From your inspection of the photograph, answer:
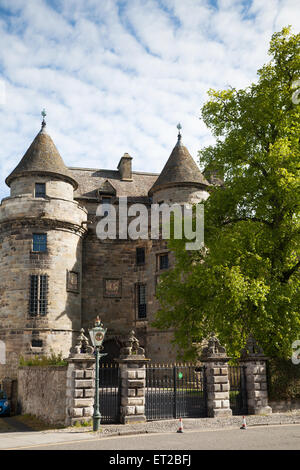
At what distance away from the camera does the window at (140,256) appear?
34062 mm

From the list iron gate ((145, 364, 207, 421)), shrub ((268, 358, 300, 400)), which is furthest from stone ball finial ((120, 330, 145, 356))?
shrub ((268, 358, 300, 400))

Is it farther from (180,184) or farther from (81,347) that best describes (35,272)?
(81,347)

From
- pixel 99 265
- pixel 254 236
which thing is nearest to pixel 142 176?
pixel 99 265

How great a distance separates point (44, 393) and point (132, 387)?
4797mm

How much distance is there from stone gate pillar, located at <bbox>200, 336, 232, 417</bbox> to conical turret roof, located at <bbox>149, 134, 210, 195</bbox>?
16221 millimetres

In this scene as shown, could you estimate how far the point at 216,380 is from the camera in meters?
17.2

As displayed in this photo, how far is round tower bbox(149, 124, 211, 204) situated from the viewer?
31969 millimetres

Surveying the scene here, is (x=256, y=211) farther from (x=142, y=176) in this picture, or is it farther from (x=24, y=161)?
(x=142, y=176)

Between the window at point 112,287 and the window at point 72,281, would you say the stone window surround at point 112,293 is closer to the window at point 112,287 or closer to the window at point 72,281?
the window at point 112,287

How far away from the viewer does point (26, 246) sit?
29266mm

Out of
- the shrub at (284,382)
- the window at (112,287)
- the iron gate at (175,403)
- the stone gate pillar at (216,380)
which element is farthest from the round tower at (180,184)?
the iron gate at (175,403)

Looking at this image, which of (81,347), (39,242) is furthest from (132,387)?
(39,242)

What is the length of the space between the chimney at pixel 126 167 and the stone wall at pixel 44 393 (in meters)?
19.0

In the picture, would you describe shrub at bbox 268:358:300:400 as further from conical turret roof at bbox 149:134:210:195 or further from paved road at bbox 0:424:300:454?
conical turret roof at bbox 149:134:210:195
